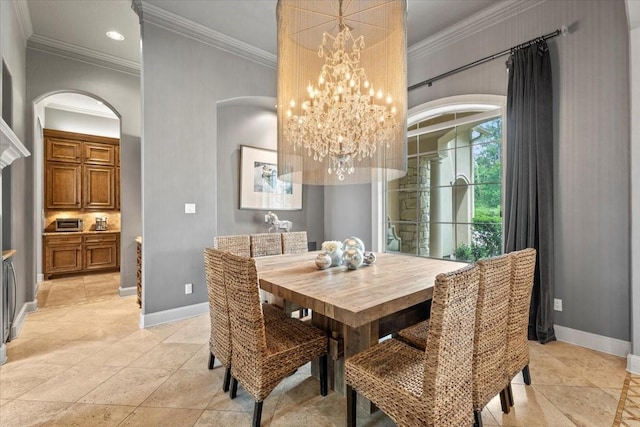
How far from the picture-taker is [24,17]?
10.4 ft

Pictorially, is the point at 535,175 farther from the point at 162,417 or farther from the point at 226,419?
the point at 162,417

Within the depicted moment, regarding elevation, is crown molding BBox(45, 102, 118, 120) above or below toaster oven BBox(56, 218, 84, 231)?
above

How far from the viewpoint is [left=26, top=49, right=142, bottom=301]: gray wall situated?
11.8ft

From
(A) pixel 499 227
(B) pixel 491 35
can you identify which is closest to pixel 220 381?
(A) pixel 499 227

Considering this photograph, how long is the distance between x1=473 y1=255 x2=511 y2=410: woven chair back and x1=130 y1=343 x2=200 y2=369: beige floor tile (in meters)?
2.04

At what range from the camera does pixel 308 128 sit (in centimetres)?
228

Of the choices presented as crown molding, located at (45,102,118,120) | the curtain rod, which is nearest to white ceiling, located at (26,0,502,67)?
the curtain rod

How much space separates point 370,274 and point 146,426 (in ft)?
5.02

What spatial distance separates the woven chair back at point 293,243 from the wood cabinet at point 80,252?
428cm

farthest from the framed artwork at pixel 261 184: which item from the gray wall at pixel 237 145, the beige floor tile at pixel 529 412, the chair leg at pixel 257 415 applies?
the beige floor tile at pixel 529 412

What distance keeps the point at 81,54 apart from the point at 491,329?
5.21 m

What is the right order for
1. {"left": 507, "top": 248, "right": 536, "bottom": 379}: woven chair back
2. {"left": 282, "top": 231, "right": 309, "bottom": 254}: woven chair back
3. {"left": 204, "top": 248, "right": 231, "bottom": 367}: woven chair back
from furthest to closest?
1. {"left": 282, "top": 231, "right": 309, "bottom": 254}: woven chair back
2. {"left": 204, "top": 248, "right": 231, "bottom": 367}: woven chair back
3. {"left": 507, "top": 248, "right": 536, "bottom": 379}: woven chair back

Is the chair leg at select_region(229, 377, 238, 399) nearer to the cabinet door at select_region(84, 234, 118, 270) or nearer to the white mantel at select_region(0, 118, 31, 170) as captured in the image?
the white mantel at select_region(0, 118, 31, 170)

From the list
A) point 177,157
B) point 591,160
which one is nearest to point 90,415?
point 177,157
